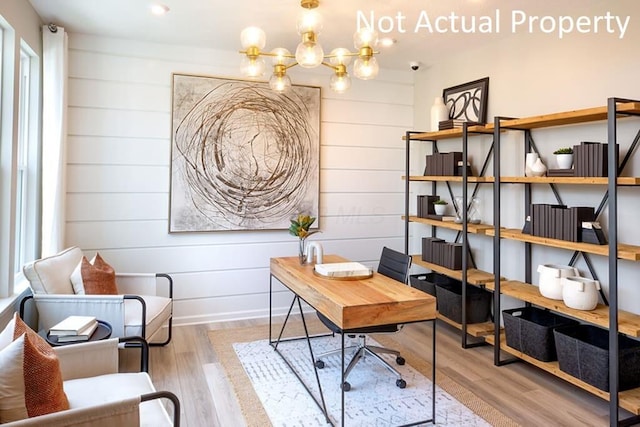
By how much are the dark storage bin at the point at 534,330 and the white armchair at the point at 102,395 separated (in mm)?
2395

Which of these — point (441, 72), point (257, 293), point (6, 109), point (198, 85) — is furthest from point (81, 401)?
point (441, 72)

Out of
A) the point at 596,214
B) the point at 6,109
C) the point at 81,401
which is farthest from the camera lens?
the point at 596,214

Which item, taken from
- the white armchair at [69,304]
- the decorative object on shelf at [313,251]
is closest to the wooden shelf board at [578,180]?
the decorative object on shelf at [313,251]

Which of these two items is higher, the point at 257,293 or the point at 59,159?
the point at 59,159

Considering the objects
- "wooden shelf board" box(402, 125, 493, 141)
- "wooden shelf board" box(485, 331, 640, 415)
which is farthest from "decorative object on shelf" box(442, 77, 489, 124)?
"wooden shelf board" box(485, 331, 640, 415)

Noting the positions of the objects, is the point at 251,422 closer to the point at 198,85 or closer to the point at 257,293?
the point at 257,293

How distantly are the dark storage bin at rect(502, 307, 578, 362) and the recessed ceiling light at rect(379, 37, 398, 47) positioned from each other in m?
2.44

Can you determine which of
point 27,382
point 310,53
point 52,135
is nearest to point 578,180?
point 310,53

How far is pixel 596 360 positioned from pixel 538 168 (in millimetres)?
1363

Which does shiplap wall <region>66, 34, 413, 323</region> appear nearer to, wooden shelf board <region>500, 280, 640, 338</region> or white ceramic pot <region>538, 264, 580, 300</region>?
wooden shelf board <region>500, 280, 640, 338</region>

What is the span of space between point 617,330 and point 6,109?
3852 millimetres

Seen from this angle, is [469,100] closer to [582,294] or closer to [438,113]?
[438,113]

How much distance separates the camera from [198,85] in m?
4.17

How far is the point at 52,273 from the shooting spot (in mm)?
2984
